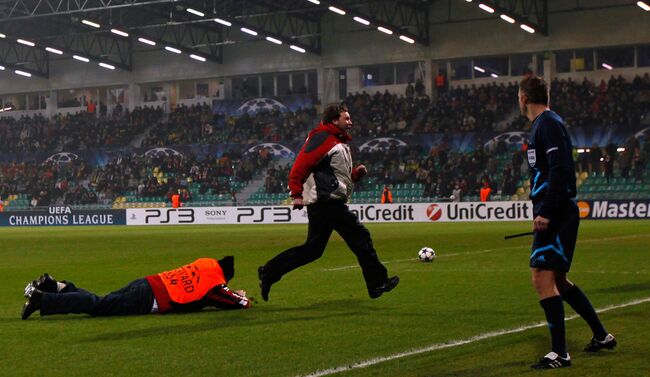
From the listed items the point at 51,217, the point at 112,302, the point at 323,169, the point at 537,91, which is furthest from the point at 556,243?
the point at 51,217

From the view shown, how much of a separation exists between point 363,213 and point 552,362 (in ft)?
132

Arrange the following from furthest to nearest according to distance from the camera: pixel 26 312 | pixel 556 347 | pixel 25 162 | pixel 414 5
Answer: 1. pixel 25 162
2. pixel 414 5
3. pixel 26 312
4. pixel 556 347

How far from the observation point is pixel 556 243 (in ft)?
25.1

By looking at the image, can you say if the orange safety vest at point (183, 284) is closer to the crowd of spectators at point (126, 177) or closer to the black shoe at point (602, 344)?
the black shoe at point (602, 344)

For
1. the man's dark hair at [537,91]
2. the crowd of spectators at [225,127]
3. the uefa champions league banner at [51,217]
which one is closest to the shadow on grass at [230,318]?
the man's dark hair at [537,91]

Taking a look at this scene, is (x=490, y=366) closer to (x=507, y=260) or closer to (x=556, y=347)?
(x=556, y=347)

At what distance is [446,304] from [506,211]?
32121 mm

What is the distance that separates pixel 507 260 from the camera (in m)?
18.6

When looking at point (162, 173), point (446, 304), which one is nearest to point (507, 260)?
point (446, 304)

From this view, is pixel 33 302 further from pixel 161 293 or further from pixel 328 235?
pixel 328 235

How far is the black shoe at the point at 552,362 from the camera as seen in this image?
24.4 feet

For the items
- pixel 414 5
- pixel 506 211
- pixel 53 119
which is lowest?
pixel 506 211

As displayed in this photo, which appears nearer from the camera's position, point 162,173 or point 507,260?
point 507,260

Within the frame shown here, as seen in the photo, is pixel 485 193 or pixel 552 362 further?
pixel 485 193
